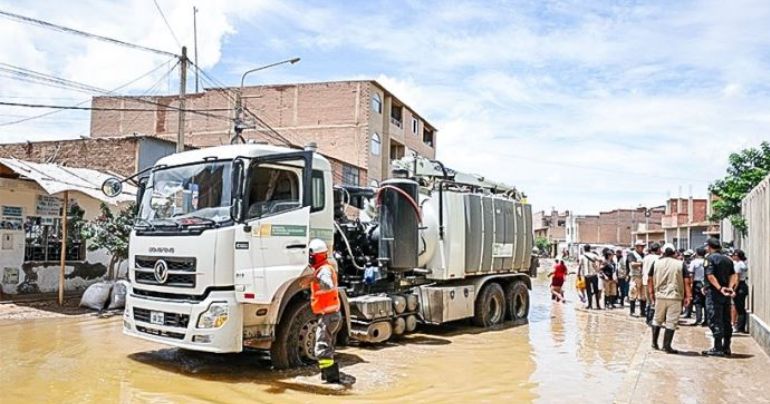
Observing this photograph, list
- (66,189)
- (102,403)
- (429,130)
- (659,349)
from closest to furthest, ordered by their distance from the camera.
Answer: (102,403), (659,349), (66,189), (429,130)

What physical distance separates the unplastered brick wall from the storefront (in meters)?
4.26

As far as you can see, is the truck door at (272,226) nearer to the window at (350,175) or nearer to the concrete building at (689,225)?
the window at (350,175)

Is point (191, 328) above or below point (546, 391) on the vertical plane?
above

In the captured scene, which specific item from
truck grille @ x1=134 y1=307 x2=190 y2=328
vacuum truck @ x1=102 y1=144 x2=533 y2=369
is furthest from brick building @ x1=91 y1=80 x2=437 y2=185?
truck grille @ x1=134 y1=307 x2=190 y2=328

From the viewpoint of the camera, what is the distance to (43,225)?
15.8 meters

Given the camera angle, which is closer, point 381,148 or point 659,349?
point 659,349

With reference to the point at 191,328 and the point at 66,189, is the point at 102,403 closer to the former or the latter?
the point at 191,328

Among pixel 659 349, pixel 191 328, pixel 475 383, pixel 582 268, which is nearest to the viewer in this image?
pixel 191 328

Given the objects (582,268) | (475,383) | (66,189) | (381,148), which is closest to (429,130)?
(381,148)

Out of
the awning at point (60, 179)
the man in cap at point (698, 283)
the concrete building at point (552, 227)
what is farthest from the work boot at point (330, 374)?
the concrete building at point (552, 227)

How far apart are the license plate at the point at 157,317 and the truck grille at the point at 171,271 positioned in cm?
36

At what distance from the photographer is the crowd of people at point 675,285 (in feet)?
31.3

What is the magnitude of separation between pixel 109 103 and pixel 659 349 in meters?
39.1

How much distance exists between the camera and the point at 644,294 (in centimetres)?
1523
